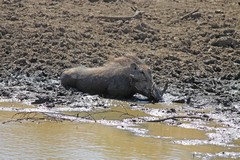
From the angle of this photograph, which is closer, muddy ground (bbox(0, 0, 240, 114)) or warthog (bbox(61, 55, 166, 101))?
warthog (bbox(61, 55, 166, 101))

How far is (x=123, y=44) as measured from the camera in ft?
51.0

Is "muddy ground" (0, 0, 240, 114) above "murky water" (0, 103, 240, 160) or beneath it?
above

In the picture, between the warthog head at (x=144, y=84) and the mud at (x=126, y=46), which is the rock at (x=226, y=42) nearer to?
the mud at (x=126, y=46)

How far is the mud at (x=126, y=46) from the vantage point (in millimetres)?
12578

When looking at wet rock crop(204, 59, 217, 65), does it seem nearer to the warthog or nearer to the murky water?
the warthog

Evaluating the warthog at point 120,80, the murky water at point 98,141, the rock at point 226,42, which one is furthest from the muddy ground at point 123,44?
the murky water at point 98,141

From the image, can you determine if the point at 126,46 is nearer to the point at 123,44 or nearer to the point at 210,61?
the point at 123,44

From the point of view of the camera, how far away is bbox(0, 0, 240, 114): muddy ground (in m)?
13.0

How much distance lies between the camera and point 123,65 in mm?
12750

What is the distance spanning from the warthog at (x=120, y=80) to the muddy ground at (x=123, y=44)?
0.94ft

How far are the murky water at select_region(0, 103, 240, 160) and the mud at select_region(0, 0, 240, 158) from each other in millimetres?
1282

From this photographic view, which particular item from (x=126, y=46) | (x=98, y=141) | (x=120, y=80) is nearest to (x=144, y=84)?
(x=120, y=80)

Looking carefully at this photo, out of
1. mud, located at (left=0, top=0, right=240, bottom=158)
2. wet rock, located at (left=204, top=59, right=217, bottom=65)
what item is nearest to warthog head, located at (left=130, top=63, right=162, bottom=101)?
mud, located at (left=0, top=0, right=240, bottom=158)

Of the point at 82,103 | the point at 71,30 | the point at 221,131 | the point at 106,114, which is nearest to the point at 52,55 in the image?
the point at 71,30
